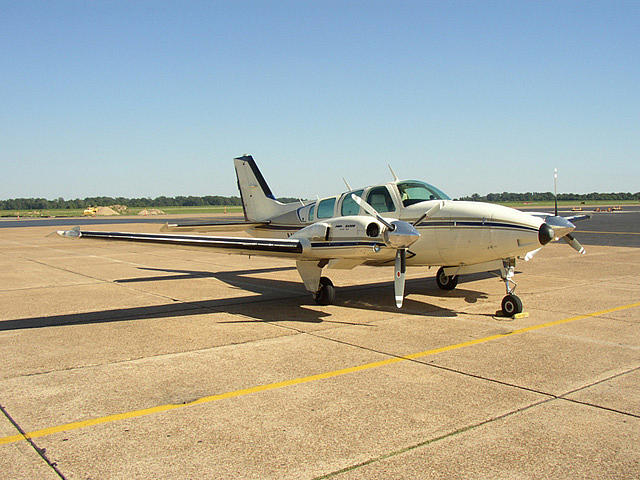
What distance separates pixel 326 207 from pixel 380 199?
1.99 m

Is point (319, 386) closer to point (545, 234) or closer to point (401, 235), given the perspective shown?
point (401, 235)

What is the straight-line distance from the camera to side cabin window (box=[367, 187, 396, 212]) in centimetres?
1241

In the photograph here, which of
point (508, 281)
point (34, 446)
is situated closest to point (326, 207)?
point (508, 281)

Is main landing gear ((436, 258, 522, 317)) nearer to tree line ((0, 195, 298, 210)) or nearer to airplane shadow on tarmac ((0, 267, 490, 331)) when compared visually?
airplane shadow on tarmac ((0, 267, 490, 331))

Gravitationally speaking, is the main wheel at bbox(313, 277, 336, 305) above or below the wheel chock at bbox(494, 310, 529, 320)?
above

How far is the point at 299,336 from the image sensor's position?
9.29 m

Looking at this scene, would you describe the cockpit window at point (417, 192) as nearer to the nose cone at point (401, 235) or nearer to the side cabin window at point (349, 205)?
the side cabin window at point (349, 205)

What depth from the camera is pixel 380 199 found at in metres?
12.6

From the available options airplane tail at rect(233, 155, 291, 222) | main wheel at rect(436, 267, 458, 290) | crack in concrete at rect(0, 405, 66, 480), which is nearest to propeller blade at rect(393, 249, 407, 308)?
main wheel at rect(436, 267, 458, 290)

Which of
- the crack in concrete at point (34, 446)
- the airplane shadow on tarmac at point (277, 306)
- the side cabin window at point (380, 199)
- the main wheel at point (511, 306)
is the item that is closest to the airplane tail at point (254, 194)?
the airplane shadow on tarmac at point (277, 306)

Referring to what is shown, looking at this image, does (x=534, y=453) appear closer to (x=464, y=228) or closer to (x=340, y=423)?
(x=340, y=423)

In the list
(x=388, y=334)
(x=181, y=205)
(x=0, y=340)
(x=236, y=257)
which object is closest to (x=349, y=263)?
(x=388, y=334)

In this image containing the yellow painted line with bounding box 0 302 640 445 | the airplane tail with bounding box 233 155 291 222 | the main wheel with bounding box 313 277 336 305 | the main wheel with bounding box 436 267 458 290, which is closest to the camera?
the yellow painted line with bounding box 0 302 640 445

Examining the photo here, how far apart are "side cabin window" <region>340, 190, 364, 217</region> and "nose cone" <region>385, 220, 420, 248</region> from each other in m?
2.73
